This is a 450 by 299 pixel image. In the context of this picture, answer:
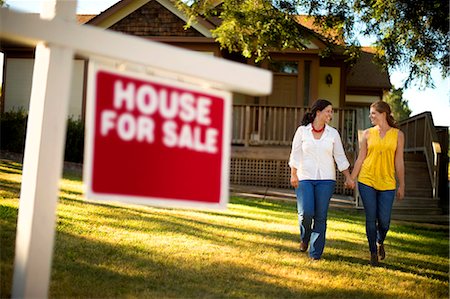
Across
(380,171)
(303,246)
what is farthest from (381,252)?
(380,171)

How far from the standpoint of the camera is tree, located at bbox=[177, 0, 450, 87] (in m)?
10.3

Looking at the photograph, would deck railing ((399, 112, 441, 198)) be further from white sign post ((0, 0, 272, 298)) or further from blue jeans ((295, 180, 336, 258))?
white sign post ((0, 0, 272, 298))

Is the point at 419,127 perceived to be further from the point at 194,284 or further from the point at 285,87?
the point at 194,284

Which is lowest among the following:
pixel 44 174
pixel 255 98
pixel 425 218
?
pixel 425 218

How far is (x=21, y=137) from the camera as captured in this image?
15328 mm

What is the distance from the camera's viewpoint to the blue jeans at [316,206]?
589cm

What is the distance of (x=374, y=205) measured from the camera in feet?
19.4

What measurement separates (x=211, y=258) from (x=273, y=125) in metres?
8.65

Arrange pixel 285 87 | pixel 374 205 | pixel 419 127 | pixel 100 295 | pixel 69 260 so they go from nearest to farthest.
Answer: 1. pixel 100 295
2. pixel 69 260
3. pixel 374 205
4. pixel 419 127
5. pixel 285 87

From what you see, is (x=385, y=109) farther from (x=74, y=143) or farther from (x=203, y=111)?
(x=74, y=143)

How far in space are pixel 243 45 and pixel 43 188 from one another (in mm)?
9308

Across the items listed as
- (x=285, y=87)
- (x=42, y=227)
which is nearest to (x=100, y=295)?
(x=42, y=227)

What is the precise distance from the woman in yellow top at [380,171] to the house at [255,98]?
22.9ft

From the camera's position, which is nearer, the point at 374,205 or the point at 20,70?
the point at 374,205
